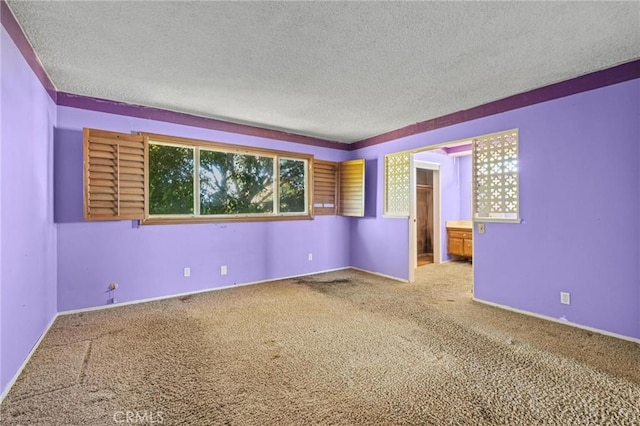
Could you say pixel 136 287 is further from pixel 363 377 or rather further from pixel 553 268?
pixel 553 268

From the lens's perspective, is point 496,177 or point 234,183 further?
point 234,183

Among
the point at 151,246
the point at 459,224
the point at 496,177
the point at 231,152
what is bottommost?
the point at 151,246

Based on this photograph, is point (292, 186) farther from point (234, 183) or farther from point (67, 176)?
point (67, 176)

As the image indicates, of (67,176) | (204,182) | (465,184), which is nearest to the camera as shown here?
(67,176)

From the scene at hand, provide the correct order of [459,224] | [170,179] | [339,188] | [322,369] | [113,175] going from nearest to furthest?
1. [322,369]
2. [113,175]
3. [170,179]
4. [339,188]
5. [459,224]

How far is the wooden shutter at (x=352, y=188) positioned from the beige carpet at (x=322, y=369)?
2.17 m

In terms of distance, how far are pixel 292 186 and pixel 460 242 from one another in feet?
12.0

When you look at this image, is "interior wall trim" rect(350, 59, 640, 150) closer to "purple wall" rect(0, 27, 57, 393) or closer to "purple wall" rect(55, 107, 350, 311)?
"purple wall" rect(55, 107, 350, 311)

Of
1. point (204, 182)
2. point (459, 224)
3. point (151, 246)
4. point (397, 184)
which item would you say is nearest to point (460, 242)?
point (459, 224)

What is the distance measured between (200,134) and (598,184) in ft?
14.7

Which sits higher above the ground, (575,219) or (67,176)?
(67,176)

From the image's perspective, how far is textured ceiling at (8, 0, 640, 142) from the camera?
73.0 inches

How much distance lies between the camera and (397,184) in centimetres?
477

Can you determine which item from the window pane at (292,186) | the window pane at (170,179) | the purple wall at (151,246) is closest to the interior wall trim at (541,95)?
the window pane at (292,186)
